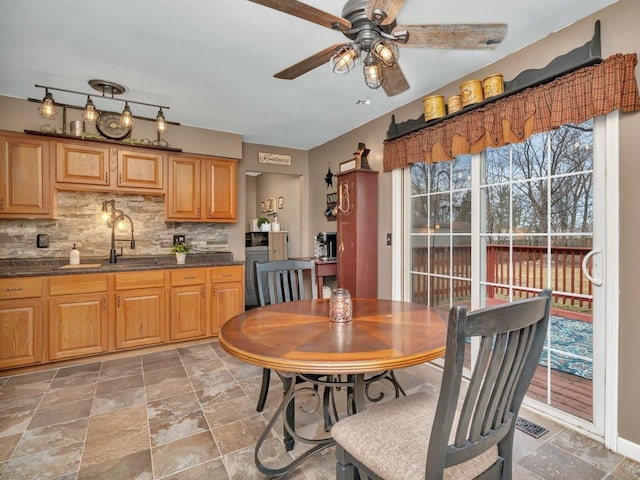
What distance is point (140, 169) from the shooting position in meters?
3.66

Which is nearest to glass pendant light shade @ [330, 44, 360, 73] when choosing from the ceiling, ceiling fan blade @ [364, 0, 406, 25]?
ceiling fan blade @ [364, 0, 406, 25]

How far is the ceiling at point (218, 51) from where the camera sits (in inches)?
75.7

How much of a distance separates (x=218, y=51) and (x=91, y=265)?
2.56 metres

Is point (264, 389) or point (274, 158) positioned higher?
point (274, 158)

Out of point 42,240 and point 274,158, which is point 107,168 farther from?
point 274,158

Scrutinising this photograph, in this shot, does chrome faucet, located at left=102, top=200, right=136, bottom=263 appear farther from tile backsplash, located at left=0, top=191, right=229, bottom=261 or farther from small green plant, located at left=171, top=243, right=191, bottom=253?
small green plant, located at left=171, top=243, right=191, bottom=253

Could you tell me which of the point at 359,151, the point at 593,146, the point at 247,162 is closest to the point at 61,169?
the point at 247,162

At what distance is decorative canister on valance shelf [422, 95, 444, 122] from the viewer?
2.80 meters

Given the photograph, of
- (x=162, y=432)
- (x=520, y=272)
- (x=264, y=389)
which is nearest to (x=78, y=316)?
(x=162, y=432)

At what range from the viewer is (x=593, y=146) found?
201cm

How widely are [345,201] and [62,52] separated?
2.72m

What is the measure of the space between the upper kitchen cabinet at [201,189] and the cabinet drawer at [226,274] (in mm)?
651

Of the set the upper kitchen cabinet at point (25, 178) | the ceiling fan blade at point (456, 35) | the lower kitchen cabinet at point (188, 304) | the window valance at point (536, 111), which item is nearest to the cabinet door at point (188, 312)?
the lower kitchen cabinet at point (188, 304)

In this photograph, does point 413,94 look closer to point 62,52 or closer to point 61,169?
point 62,52
